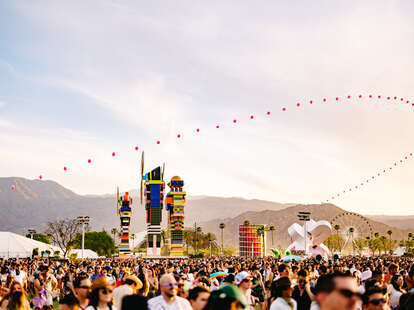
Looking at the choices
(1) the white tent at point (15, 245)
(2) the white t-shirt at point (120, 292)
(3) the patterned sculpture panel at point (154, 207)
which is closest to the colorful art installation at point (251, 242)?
(1) the white tent at point (15, 245)

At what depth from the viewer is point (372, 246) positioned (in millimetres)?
168500

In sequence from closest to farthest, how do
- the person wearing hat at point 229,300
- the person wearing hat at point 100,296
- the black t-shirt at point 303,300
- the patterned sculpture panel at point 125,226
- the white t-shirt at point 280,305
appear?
the person wearing hat at point 229,300, the person wearing hat at point 100,296, the white t-shirt at point 280,305, the black t-shirt at point 303,300, the patterned sculpture panel at point 125,226

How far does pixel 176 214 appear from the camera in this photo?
73125 millimetres

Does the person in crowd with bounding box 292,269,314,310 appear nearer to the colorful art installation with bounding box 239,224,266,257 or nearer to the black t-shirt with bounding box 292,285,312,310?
the black t-shirt with bounding box 292,285,312,310

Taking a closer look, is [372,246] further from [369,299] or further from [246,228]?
[369,299]

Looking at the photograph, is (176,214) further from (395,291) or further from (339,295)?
(339,295)

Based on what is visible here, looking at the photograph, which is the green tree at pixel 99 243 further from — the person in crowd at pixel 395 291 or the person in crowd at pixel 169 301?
the person in crowd at pixel 169 301

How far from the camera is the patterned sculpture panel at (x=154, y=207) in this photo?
Result: 73125 mm

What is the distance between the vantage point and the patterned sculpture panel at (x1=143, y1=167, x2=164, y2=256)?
73125 mm

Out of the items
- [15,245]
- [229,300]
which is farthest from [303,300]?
[15,245]

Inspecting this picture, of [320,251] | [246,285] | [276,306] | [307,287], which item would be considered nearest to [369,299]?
[276,306]

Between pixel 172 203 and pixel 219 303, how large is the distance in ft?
229

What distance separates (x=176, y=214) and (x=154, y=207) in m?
3.41

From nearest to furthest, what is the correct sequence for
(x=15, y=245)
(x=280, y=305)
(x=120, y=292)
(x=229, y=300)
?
(x=229, y=300) → (x=280, y=305) → (x=120, y=292) → (x=15, y=245)
